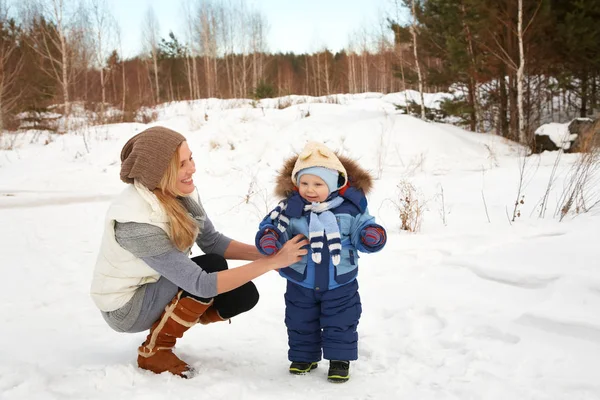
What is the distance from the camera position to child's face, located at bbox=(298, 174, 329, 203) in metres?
2.06

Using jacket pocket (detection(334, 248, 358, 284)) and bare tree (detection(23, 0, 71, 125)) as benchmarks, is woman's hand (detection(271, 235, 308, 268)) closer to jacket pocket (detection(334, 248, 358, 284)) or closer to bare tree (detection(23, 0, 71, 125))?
jacket pocket (detection(334, 248, 358, 284))

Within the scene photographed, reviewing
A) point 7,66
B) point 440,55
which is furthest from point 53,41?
point 440,55

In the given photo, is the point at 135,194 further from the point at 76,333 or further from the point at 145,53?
the point at 145,53

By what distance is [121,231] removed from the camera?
1924mm

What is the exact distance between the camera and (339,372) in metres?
2.09

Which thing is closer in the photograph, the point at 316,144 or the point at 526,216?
the point at 316,144

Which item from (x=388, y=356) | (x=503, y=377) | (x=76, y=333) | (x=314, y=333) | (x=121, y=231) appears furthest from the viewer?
(x=76, y=333)

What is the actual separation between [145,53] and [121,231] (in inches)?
1235

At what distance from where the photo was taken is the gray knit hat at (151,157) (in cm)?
193

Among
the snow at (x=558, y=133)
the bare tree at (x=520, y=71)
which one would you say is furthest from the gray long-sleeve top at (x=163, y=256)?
the bare tree at (x=520, y=71)

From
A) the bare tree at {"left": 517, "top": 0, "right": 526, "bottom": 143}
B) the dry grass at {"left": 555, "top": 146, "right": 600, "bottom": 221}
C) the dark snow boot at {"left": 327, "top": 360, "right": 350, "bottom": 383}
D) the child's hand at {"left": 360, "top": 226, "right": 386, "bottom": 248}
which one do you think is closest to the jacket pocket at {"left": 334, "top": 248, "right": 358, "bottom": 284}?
the child's hand at {"left": 360, "top": 226, "right": 386, "bottom": 248}

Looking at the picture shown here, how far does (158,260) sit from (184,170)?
40 centimetres

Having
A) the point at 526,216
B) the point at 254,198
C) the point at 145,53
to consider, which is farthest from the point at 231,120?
the point at 145,53

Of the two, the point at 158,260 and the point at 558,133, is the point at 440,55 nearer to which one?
the point at 558,133
